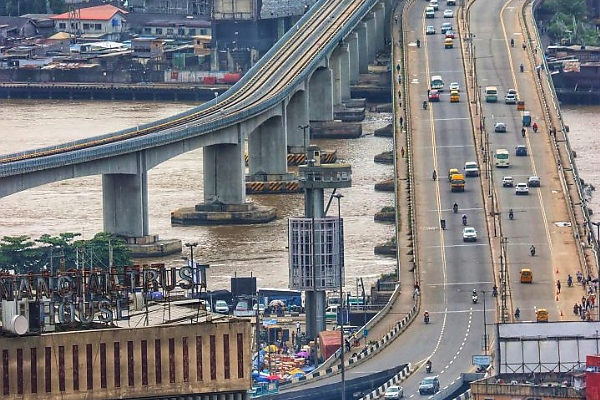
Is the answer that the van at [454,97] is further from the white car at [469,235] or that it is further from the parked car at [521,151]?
the white car at [469,235]

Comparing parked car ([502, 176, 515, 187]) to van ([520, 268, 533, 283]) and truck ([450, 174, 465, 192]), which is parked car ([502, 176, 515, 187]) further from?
van ([520, 268, 533, 283])

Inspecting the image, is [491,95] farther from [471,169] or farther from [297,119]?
[471,169]

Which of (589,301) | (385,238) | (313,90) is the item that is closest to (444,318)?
(589,301)

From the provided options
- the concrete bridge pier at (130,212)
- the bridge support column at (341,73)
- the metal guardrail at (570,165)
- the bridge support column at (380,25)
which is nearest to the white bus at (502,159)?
the metal guardrail at (570,165)

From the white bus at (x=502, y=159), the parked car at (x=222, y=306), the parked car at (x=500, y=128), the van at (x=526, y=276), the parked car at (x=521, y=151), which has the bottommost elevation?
the parked car at (x=222, y=306)

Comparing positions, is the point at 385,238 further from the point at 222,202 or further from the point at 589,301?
the point at 589,301

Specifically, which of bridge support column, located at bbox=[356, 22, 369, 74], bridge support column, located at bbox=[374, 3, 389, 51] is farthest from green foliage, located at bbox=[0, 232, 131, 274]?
bridge support column, located at bbox=[374, 3, 389, 51]
